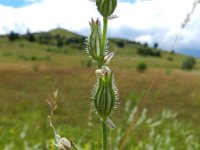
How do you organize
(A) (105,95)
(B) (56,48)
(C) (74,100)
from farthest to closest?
(B) (56,48), (C) (74,100), (A) (105,95)

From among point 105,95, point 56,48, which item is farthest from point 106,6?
A: point 56,48

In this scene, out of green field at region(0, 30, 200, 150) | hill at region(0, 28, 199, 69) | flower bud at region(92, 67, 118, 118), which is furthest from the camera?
hill at region(0, 28, 199, 69)

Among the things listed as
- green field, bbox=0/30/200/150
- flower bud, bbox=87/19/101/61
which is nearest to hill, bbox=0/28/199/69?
green field, bbox=0/30/200/150

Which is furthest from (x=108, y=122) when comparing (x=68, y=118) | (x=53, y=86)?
(x=53, y=86)

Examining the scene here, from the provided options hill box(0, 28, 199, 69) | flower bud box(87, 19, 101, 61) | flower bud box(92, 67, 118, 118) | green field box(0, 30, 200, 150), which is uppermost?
flower bud box(87, 19, 101, 61)

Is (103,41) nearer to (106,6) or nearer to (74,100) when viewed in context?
(106,6)

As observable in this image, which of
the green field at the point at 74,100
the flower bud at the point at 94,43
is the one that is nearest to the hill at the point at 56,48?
the green field at the point at 74,100

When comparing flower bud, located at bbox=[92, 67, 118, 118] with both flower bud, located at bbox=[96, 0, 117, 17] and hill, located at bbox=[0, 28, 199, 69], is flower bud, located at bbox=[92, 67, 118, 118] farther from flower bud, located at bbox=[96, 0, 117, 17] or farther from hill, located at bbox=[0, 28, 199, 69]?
hill, located at bbox=[0, 28, 199, 69]

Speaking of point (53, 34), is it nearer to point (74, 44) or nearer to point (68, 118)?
point (74, 44)
